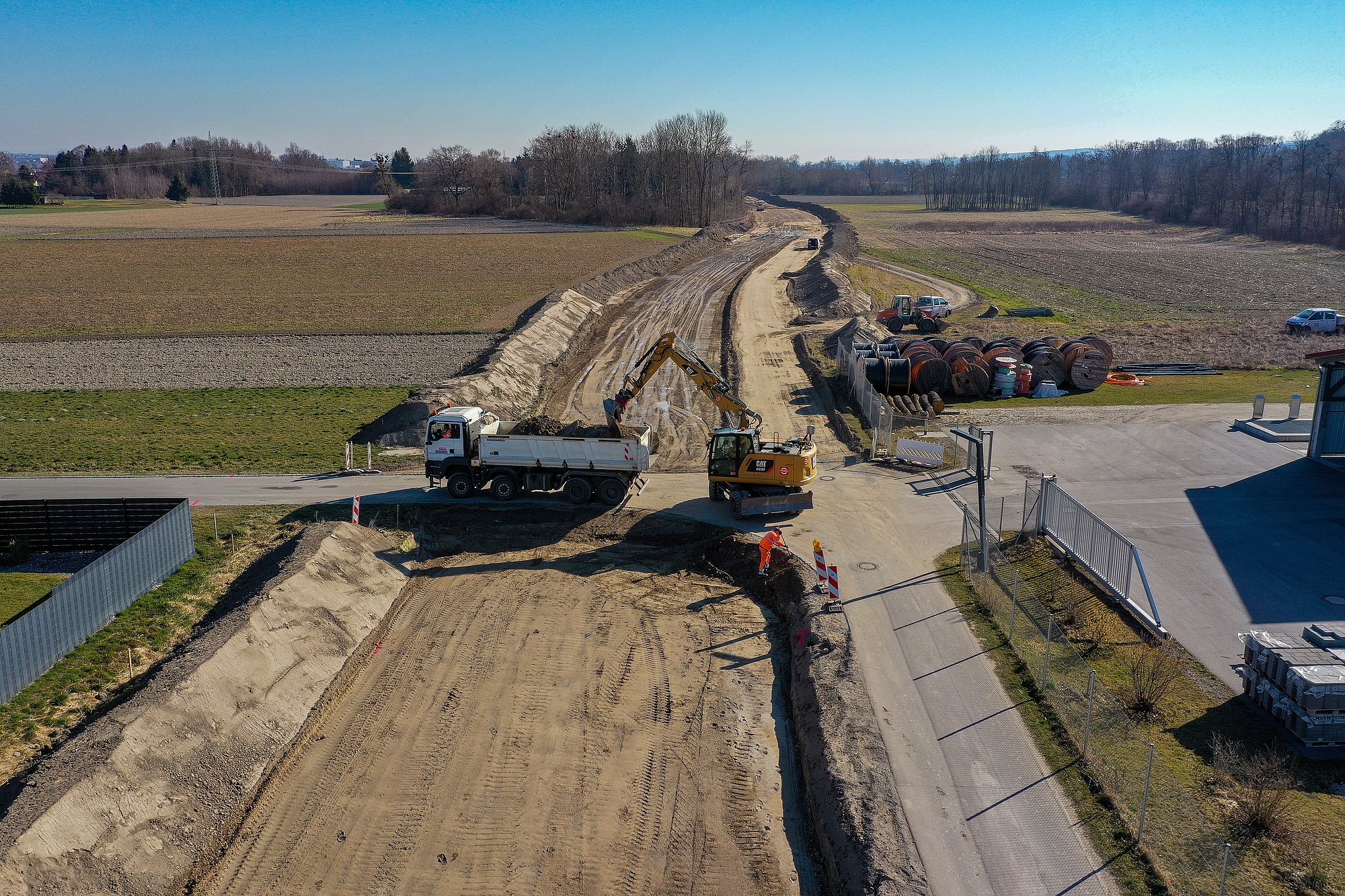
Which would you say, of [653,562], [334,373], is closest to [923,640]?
[653,562]

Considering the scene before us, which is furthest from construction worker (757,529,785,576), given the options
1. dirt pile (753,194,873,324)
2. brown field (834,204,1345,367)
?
dirt pile (753,194,873,324)

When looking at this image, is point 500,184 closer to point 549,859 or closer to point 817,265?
point 817,265

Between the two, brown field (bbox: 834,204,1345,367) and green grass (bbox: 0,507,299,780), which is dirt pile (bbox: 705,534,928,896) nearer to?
green grass (bbox: 0,507,299,780)

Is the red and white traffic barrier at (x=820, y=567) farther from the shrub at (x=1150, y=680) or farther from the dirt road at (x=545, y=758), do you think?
the shrub at (x=1150, y=680)

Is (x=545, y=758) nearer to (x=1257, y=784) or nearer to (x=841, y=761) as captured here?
(x=841, y=761)

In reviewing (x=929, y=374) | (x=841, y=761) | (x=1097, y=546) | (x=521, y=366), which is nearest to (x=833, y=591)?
(x=841, y=761)
